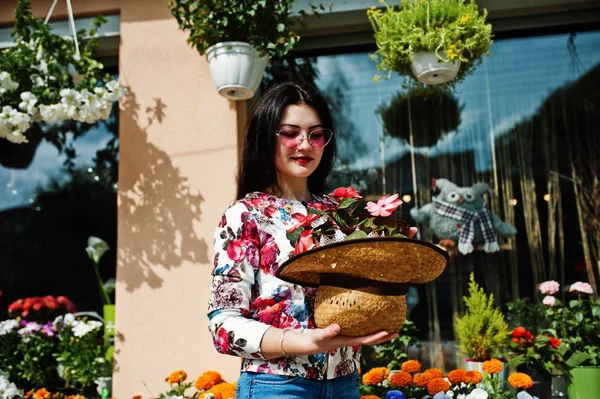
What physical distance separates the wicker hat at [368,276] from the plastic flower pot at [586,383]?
221 centimetres

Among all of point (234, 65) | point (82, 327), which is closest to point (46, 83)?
point (234, 65)

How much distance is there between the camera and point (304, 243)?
133cm

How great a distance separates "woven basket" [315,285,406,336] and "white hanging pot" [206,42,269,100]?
219 cm

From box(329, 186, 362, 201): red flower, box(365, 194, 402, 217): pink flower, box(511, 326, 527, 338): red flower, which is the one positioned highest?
box(329, 186, 362, 201): red flower

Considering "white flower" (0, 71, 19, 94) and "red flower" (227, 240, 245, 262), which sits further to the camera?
"white flower" (0, 71, 19, 94)

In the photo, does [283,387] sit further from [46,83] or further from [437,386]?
[46,83]

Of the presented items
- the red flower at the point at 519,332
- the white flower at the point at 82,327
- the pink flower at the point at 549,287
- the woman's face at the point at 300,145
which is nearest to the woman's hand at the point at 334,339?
the woman's face at the point at 300,145

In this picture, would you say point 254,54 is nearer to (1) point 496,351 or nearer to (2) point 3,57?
(2) point 3,57

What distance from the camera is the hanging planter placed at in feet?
10.6

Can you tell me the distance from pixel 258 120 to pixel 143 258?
2.10 m

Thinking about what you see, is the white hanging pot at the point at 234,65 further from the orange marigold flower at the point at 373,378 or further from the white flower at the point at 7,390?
the white flower at the point at 7,390

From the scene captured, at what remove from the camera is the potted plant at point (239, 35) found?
3227mm

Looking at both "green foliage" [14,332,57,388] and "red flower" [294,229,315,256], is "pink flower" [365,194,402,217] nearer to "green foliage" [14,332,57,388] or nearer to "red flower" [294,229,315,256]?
"red flower" [294,229,315,256]

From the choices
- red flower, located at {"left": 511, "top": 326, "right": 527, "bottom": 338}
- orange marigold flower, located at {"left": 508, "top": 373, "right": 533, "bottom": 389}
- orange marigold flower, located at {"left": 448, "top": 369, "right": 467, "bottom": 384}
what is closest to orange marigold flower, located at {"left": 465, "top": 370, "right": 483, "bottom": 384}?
orange marigold flower, located at {"left": 448, "top": 369, "right": 467, "bottom": 384}
